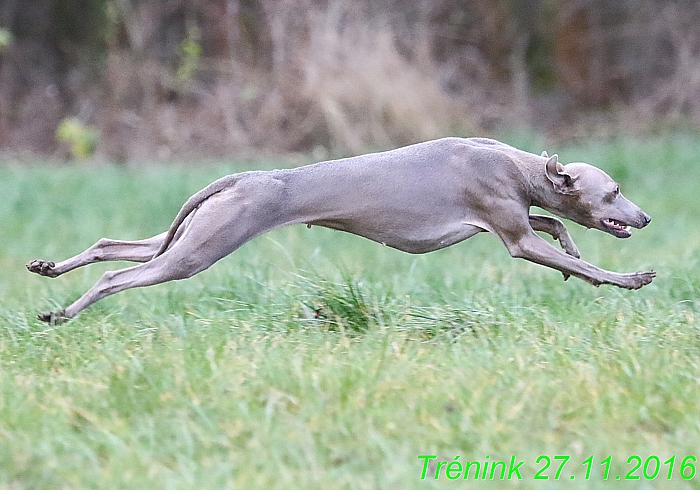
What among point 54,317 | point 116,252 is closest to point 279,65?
point 116,252

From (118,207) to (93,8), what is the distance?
6.93 m

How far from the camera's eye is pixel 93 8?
15.5m

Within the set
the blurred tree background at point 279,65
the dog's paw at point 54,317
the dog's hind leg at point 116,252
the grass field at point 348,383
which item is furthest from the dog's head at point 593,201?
the blurred tree background at point 279,65

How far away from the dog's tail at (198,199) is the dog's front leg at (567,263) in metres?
1.35

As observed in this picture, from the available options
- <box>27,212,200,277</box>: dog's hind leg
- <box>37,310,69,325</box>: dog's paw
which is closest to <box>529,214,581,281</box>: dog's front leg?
<box>27,212,200,277</box>: dog's hind leg

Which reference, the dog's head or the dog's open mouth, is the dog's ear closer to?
the dog's head

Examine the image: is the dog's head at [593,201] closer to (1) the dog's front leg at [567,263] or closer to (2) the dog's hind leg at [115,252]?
(1) the dog's front leg at [567,263]

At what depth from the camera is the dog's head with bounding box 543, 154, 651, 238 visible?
465 centimetres

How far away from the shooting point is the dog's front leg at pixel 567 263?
4527mm

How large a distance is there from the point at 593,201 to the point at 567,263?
1.18ft

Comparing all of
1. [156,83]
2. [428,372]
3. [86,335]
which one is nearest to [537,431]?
[428,372]

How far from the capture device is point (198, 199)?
4.58m

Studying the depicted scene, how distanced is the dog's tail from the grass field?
1.35 feet

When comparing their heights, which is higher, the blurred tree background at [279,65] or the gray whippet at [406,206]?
the blurred tree background at [279,65]
